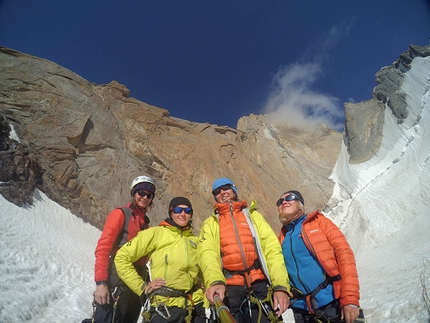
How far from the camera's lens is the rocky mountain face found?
23.8 meters

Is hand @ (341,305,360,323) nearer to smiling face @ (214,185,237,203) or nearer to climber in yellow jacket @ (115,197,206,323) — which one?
climber in yellow jacket @ (115,197,206,323)

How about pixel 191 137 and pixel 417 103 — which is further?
pixel 191 137

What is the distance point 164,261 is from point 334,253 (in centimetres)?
244

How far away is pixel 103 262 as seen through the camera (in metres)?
3.80

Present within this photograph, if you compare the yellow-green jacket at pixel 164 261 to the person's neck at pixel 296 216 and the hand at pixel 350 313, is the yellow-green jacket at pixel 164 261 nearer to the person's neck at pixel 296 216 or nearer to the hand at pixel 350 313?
the person's neck at pixel 296 216

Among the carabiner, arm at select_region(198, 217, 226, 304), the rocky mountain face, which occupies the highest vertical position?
the rocky mountain face

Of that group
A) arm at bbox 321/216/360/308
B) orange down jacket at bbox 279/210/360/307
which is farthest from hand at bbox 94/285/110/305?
arm at bbox 321/216/360/308

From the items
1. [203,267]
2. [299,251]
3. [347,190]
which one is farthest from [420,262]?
[347,190]

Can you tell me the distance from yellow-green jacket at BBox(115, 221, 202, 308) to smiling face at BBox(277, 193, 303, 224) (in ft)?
5.16

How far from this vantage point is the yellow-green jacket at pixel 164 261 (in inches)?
135

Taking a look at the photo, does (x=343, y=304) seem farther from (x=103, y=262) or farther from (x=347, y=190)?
(x=347, y=190)

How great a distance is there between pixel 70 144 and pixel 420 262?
2969 centimetres

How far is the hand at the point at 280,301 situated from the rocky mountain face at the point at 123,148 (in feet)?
69.5

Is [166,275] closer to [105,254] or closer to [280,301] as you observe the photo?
[105,254]
